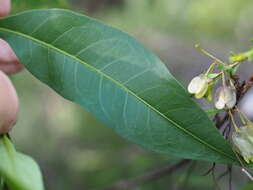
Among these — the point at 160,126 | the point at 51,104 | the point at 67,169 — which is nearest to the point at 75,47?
the point at 160,126

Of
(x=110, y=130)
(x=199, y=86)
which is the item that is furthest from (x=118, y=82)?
(x=110, y=130)

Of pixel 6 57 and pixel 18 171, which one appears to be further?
pixel 6 57

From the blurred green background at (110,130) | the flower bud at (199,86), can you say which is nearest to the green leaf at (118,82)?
the flower bud at (199,86)

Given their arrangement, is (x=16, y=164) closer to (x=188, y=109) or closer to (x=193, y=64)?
(x=188, y=109)

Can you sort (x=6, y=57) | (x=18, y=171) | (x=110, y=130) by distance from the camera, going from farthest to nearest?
1. (x=110, y=130)
2. (x=6, y=57)
3. (x=18, y=171)

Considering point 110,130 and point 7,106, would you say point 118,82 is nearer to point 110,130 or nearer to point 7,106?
point 7,106

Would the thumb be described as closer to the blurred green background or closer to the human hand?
the human hand
